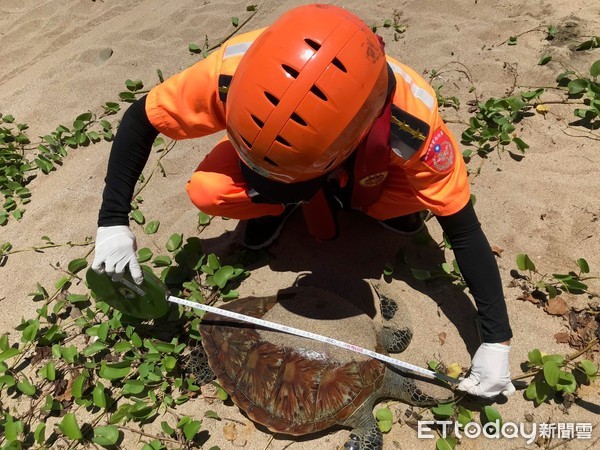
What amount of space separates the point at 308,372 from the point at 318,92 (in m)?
Result: 1.05

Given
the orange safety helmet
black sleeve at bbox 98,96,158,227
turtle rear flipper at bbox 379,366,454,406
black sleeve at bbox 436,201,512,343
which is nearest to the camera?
the orange safety helmet

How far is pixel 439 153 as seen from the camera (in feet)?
5.05

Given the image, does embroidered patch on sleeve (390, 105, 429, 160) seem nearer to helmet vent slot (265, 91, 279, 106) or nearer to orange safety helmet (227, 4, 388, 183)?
orange safety helmet (227, 4, 388, 183)

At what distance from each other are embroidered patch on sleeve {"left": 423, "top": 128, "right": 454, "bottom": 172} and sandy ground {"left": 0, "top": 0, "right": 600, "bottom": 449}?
0.79m

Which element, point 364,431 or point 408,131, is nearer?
point 408,131

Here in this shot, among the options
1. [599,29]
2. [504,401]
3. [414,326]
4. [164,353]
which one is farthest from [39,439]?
[599,29]

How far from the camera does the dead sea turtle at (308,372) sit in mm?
1746

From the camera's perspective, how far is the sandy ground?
2.02 meters

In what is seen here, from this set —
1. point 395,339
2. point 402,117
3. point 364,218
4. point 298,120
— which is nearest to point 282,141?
point 298,120

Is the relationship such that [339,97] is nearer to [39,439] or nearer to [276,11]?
[39,439]

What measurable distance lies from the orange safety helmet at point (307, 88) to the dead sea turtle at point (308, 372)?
0.78 metres

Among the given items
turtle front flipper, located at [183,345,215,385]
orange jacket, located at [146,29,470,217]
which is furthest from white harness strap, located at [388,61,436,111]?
turtle front flipper, located at [183,345,215,385]

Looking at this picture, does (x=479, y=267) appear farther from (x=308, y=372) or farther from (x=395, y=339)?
(x=308, y=372)

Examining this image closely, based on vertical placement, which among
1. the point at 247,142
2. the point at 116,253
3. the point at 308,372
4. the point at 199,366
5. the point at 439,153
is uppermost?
the point at 247,142
